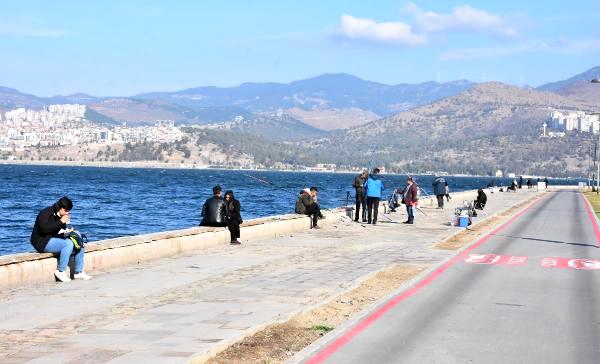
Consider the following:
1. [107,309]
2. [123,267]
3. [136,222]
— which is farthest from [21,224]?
[107,309]

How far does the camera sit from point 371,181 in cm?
3569

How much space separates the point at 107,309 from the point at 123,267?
5.88 m

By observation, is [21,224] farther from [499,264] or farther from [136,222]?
[499,264]

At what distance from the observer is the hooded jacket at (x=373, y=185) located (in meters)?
35.6

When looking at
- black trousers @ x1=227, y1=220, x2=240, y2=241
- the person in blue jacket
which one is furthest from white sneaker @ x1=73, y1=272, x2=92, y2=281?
the person in blue jacket

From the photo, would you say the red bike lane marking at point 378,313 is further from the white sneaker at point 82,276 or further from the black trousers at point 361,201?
the black trousers at point 361,201

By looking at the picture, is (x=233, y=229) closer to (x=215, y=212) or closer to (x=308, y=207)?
(x=215, y=212)

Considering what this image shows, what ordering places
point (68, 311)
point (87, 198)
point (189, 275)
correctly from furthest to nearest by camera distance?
1. point (87, 198)
2. point (189, 275)
3. point (68, 311)

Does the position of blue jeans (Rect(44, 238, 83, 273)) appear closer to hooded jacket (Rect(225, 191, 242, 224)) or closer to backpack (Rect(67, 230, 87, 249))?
backpack (Rect(67, 230, 87, 249))

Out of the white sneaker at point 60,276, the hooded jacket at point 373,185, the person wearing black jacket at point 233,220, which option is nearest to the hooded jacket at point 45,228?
the white sneaker at point 60,276

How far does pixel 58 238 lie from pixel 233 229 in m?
9.07

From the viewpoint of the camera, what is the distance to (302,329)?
12.9 m

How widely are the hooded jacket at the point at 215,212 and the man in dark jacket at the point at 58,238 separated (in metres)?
8.60

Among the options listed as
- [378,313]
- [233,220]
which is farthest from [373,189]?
[378,313]
